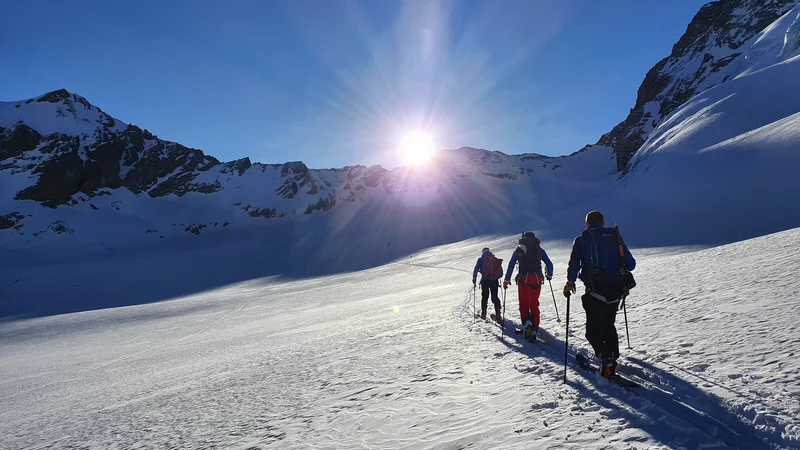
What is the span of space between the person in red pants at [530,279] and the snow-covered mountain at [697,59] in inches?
4090

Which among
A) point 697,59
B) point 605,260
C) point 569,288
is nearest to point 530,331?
point 569,288

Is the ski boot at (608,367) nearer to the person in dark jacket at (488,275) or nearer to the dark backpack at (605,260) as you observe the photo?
the dark backpack at (605,260)

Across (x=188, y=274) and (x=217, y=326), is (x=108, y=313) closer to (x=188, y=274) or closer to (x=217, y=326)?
(x=217, y=326)

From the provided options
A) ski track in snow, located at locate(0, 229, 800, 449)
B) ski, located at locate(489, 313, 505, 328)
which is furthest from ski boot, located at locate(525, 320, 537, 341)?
ski, located at locate(489, 313, 505, 328)

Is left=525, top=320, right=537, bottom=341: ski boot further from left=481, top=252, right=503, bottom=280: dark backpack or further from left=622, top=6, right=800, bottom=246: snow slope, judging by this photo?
left=622, top=6, right=800, bottom=246: snow slope

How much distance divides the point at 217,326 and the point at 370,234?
76.1 meters

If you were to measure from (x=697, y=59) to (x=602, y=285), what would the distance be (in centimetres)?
14842

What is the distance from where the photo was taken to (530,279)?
28.4 ft

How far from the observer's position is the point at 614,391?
493 centimetres

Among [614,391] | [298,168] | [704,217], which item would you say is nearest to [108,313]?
[614,391]

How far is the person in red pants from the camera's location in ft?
27.9

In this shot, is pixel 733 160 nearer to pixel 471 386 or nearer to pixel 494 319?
pixel 494 319

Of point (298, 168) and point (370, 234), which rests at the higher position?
point (298, 168)

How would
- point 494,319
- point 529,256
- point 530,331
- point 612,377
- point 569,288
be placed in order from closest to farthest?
point 612,377, point 569,288, point 530,331, point 529,256, point 494,319
